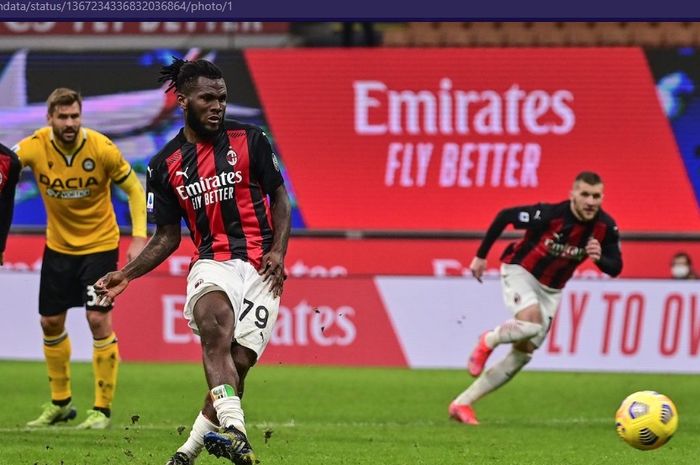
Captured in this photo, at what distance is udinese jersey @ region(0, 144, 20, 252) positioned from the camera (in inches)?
354

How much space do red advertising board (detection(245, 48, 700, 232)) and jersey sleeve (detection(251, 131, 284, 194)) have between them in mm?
12892

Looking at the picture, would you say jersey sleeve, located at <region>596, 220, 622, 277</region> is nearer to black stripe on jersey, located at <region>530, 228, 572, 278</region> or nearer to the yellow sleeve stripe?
black stripe on jersey, located at <region>530, 228, 572, 278</region>

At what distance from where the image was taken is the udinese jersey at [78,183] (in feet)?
32.1

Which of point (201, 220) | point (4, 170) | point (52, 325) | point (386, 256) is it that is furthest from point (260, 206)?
point (386, 256)

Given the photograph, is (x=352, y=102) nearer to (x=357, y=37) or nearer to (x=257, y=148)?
(x=357, y=37)

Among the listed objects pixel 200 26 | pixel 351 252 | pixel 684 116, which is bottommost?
pixel 351 252

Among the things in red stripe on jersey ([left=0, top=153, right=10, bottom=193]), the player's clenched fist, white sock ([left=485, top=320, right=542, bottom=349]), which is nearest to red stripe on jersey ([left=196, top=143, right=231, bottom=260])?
red stripe on jersey ([left=0, top=153, right=10, bottom=193])

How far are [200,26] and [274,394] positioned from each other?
8183 mm

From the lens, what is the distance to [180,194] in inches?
271

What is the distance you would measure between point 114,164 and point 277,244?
3.29 m

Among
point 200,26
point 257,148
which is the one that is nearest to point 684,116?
point 200,26

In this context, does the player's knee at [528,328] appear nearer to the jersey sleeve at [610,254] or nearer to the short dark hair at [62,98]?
the jersey sleeve at [610,254]

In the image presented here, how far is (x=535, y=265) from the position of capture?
35.9 feet

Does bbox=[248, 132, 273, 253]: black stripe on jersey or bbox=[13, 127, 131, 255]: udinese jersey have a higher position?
bbox=[248, 132, 273, 253]: black stripe on jersey
